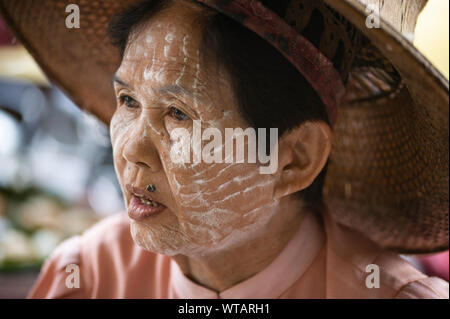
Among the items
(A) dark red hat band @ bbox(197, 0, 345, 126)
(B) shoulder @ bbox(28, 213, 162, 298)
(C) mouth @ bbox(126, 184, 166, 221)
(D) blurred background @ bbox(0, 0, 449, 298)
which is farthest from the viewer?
(D) blurred background @ bbox(0, 0, 449, 298)

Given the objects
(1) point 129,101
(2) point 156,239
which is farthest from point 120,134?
(2) point 156,239

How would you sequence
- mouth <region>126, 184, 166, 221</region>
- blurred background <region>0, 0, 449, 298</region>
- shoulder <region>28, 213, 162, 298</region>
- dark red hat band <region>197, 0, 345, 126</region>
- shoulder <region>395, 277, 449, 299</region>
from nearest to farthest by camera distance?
dark red hat band <region>197, 0, 345, 126</region> → mouth <region>126, 184, 166, 221</region> → shoulder <region>395, 277, 449, 299</region> → shoulder <region>28, 213, 162, 298</region> → blurred background <region>0, 0, 449, 298</region>

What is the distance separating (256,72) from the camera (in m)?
0.97

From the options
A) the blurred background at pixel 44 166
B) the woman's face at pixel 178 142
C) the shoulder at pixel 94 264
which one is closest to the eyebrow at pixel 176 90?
the woman's face at pixel 178 142

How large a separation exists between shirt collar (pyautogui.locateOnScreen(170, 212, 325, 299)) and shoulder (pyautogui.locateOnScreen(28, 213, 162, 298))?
8.3 inches

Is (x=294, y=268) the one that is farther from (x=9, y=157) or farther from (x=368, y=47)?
(x=9, y=157)

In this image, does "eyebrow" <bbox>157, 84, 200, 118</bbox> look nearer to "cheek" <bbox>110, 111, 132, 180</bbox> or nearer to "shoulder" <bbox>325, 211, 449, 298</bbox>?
"cheek" <bbox>110, 111, 132, 180</bbox>

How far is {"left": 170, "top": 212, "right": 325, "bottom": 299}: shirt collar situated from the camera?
1.15 m

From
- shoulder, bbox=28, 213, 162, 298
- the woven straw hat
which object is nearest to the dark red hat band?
the woven straw hat

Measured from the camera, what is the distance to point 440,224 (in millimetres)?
1236

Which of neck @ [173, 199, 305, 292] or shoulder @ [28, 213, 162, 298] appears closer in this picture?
neck @ [173, 199, 305, 292]

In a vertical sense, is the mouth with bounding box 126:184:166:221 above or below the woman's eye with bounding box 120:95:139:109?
below
